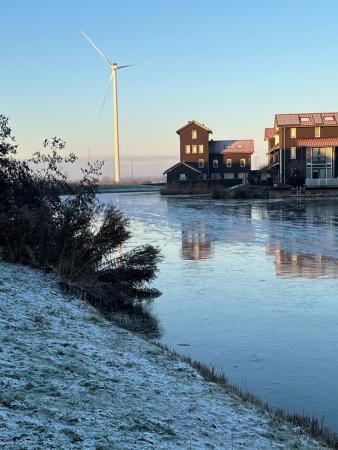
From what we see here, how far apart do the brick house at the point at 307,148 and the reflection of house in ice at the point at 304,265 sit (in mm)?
59766

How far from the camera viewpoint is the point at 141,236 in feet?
93.1

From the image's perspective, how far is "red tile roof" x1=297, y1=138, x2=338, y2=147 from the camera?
77750mm

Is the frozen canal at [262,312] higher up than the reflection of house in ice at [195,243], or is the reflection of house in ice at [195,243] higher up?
the reflection of house in ice at [195,243]

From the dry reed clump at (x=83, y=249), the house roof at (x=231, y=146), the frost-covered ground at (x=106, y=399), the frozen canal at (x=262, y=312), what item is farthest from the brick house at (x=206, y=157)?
the frost-covered ground at (x=106, y=399)

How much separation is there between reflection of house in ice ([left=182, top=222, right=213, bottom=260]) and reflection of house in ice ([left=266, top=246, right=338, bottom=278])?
2.79 meters

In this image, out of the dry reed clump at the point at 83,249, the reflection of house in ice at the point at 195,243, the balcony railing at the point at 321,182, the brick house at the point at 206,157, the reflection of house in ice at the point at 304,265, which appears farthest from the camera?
the brick house at the point at 206,157

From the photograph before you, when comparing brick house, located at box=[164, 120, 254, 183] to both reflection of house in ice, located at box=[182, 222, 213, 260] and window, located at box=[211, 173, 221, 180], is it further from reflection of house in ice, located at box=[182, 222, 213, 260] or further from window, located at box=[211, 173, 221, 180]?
reflection of house in ice, located at box=[182, 222, 213, 260]

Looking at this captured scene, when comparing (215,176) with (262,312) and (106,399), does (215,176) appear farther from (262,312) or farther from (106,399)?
(106,399)

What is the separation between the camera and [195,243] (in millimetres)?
25125

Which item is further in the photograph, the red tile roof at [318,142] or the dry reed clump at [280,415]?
the red tile roof at [318,142]

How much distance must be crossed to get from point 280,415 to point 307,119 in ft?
261

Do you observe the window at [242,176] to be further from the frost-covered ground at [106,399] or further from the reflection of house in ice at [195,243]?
the frost-covered ground at [106,399]

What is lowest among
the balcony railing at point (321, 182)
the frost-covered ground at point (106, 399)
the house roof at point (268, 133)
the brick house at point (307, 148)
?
the frost-covered ground at point (106, 399)

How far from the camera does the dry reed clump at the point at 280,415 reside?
5910 millimetres
